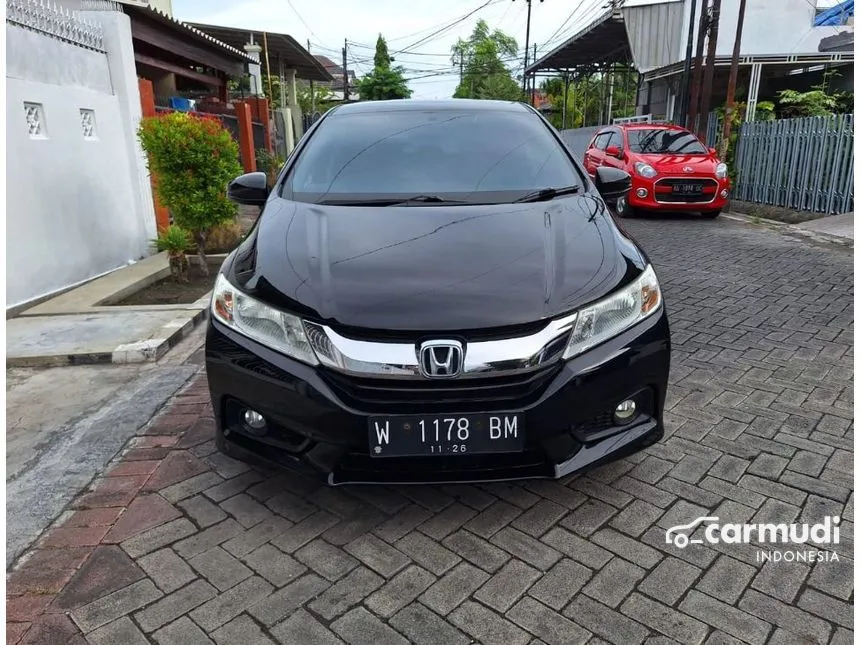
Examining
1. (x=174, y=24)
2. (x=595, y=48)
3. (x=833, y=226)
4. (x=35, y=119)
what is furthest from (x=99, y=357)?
(x=595, y=48)

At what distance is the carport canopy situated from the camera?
706 inches

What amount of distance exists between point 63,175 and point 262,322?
453 cm

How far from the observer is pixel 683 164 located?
9.84 meters

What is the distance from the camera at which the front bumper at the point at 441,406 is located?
201 cm

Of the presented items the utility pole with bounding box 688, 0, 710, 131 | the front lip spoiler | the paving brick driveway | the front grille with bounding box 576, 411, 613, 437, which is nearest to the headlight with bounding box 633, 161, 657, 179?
the utility pole with bounding box 688, 0, 710, 131

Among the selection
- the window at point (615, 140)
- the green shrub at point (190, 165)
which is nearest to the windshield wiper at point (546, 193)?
the green shrub at point (190, 165)

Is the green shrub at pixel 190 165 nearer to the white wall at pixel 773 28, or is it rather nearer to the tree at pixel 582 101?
the white wall at pixel 773 28

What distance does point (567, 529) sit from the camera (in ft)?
7.54

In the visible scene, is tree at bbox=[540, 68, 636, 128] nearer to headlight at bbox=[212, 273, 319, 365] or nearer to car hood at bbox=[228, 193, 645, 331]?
car hood at bbox=[228, 193, 645, 331]

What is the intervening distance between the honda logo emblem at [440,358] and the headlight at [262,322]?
36cm

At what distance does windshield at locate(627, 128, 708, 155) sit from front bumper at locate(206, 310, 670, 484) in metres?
9.14

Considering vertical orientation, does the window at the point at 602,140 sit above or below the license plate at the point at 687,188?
above

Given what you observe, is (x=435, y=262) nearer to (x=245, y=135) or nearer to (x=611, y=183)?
(x=611, y=183)

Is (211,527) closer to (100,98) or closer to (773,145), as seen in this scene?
(100,98)
